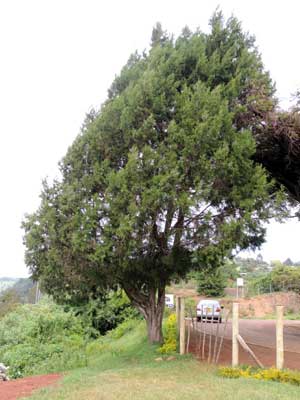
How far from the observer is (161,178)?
905 cm

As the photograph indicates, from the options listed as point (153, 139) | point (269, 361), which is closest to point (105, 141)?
point (153, 139)

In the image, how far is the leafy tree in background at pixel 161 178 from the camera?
924 centimetres

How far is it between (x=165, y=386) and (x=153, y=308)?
4.12m

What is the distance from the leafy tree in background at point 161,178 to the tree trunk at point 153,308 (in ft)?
0.19

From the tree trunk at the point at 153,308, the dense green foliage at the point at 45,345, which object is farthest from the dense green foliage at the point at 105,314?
the tree trunk at the point at 153,308

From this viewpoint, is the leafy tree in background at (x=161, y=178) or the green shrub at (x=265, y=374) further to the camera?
the leafy tree in background at (x=161, y=178)

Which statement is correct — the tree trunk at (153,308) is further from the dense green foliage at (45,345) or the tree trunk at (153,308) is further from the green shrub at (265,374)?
the green shrub at (265,374)

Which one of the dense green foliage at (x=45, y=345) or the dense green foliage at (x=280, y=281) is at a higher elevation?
the dense green foliage at (x=280, y=281)

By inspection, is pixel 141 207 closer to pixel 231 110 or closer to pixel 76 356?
pixel 231 110

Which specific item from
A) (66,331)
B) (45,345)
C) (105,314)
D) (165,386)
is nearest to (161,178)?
(165,386)

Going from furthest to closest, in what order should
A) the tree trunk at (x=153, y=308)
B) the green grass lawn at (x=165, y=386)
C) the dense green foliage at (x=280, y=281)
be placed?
the dense green foliage at (x=280, y=281) → the tree trunk at (x=153, y=308) → the green grass lawn at (x=165, y=386)

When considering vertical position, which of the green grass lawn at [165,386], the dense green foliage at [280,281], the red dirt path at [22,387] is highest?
the dense green foliage at [280,281]

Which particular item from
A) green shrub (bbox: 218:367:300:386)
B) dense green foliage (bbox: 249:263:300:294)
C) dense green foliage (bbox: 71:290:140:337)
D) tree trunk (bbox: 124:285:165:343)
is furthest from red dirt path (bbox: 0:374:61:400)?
dense green foliage (bbox: 249:263:300:294)

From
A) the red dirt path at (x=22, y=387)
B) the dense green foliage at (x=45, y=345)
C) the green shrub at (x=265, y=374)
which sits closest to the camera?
the green shrub at (x=265, y=374)
